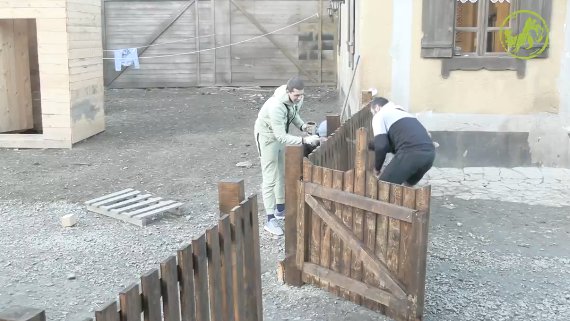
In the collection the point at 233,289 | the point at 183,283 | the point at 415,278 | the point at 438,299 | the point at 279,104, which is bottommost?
the point at 438,299

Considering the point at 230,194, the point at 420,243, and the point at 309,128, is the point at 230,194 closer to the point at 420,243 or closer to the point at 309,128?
the point at 420,243

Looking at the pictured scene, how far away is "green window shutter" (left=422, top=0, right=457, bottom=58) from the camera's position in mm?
8234

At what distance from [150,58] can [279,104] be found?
44.8 ft

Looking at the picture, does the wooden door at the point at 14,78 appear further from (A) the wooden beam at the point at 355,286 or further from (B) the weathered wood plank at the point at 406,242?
(B) the weathered wood plank at the point at 406,242

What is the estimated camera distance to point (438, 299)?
4.64m

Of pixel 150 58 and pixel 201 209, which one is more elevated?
pixel 150 58

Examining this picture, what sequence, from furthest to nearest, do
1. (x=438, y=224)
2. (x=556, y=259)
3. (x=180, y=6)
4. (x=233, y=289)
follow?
(x=180, y=6), (x=438, y=224), (x=556, y=259), (x=233, y=289)

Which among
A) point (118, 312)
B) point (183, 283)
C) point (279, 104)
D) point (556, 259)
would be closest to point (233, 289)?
point (183, 283)

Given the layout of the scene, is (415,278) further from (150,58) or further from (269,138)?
(150,58)


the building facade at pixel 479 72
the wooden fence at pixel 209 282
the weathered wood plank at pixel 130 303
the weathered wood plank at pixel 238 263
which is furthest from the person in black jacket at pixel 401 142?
the weathered wood plank at pixel 130 303

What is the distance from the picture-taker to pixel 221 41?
18.4 meters

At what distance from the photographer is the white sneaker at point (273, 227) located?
6031 mm

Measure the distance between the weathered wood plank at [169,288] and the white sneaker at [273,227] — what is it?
11.5ft

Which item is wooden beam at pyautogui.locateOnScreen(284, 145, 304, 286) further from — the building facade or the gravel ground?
the building facade
